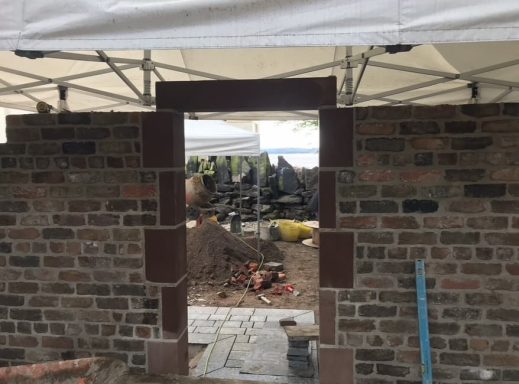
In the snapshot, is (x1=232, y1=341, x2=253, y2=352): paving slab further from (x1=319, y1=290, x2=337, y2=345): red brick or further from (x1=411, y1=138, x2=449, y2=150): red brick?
(x1=411, y1=138, x2=449, y2=150): red brick

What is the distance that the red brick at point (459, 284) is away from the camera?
250cm

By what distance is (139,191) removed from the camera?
106 inches

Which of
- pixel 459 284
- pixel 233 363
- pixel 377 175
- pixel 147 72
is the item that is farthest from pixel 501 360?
pixel 147 72

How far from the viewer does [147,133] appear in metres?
2.68

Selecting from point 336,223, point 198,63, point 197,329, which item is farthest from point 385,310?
point 198,63

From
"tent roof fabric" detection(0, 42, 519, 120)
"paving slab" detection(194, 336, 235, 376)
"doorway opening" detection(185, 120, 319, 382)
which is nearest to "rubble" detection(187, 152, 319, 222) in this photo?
"doorway opening" detection(185, 120, 319, 382)

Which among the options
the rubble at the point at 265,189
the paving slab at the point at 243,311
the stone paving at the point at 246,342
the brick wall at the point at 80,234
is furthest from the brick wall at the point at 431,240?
the rubble at the point at 265,189

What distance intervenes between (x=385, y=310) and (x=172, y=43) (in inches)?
76.9

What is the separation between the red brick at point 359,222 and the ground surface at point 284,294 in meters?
3.38

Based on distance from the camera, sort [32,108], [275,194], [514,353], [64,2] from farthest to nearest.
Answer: [275,194], [32,108], [514,353], [64,2]

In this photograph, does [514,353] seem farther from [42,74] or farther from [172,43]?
[42,74]

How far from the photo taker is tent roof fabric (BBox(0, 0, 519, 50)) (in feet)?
4.70

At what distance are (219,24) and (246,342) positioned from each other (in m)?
3.59

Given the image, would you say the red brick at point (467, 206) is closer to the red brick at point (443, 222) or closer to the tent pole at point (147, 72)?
the red brick at point (443, 222)
